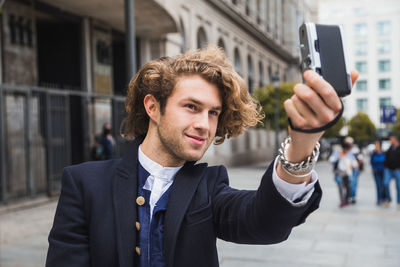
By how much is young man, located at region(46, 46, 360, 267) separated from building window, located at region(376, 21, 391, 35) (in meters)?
95.1

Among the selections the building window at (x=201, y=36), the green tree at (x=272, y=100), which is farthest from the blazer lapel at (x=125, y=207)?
the green tree at (x=272, y=100)

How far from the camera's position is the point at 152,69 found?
2.07 metres

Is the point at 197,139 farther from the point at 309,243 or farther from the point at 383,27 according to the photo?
the point at 383,27

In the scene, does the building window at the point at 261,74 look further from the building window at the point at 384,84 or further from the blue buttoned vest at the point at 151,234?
the building window at the point at 384,84

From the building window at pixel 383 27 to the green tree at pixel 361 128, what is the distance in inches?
953

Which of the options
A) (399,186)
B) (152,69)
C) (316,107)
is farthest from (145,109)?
(399,186)

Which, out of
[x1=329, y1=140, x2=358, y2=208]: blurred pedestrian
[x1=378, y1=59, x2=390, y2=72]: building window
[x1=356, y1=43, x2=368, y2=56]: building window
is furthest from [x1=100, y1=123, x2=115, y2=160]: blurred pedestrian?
[x1=356, y1=43, x2=368, y2=56]: building window

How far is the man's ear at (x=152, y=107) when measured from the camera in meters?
2.04

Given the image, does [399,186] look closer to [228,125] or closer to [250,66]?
[228,125]

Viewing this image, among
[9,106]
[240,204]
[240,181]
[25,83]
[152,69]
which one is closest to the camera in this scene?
[240,204]

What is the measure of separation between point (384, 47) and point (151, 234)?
94.3m

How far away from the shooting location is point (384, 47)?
291ft

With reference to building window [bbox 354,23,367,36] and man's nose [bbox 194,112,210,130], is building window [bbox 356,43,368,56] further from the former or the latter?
man's nose [bbox 194,112,210,130]

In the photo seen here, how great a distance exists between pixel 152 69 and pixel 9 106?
9.19 m
